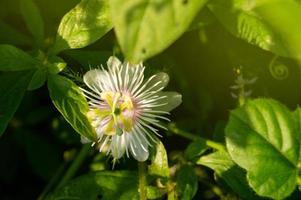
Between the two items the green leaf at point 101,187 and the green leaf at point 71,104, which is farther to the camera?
the green leaf at point 101,187

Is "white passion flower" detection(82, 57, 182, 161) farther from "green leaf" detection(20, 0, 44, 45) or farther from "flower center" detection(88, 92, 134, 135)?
"green leaf" detection(20, 0, 44, 45)

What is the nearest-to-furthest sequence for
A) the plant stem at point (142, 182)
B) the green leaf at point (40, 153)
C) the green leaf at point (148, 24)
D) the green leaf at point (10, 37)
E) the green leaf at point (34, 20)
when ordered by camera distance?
1. the green leaf at point (148, 24)
2. the plant stem at point (142, 182)
3. the green leaf at point (34, 20)
4. the green leaf at point (10, 37)
5. the green leaf at point (40, 153)

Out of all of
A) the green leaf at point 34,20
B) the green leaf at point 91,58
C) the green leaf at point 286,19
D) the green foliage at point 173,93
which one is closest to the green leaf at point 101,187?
the green foliage at point 173,93

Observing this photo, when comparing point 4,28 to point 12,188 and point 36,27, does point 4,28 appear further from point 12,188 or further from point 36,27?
point 12,188

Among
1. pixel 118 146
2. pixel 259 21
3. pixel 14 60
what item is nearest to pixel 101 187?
pixel 118 146

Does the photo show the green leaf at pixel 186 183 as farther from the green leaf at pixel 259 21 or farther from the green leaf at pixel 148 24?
the green leaf at pixel 148 24

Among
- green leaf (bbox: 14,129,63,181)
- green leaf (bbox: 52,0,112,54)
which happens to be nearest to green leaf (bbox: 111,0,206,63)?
green leaf (bbox: 52,0,112,54)

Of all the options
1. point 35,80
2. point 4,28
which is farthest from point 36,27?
point 35,80
